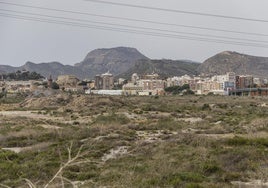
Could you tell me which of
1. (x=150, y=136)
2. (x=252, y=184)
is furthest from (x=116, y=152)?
(x=150, y=136)

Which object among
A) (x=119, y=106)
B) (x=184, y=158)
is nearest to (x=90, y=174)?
(x=184, y=158)

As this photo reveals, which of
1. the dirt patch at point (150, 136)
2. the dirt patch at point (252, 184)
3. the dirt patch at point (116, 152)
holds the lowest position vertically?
the dirt patch at point (150, 136)

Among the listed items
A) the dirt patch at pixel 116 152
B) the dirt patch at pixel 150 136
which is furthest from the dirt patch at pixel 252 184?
the dirt patch at pixel 150 136

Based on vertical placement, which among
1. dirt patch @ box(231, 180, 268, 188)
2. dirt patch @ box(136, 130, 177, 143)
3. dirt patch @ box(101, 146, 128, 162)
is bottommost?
dirt patch @ box(136, 130, 177, 143)

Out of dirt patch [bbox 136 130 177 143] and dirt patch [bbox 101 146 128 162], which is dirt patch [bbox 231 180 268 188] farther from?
dirt patch [bbox 136 130 177 143]

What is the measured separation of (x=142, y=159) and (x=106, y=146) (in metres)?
5.48

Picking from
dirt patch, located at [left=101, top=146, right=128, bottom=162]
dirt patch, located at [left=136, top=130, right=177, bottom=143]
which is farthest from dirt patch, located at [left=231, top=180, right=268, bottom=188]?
dirt patch, located at [left=136, top=130, right=177, bottom=143]

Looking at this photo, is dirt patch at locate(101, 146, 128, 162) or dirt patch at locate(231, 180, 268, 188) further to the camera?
dirt patch at locate(101, 146, 128, 162)

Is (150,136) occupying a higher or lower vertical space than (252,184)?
lower

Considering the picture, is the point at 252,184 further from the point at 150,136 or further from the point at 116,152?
the point at 150,136

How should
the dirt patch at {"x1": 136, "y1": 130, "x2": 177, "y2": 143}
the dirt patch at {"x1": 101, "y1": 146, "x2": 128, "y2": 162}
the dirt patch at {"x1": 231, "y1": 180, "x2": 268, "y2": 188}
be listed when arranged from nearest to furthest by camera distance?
the dirt patch at {"x1": 231, "y1": 180, "x2": 268, "y2": 188}
the dirt patch at {"x1": 101, "y1": 146, "x2": 128, "y2": 162}
the dirt patch at {"x1": 136, "y1": 130, "x2": 177, "y2": 143}

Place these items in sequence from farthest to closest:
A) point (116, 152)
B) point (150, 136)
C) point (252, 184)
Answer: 1. point (150, 136)
2. point (116, 152)
3. point (252, 184)

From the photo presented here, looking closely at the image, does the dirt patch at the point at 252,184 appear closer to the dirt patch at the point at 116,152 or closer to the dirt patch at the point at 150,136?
the dirt patch at the point at 116,152

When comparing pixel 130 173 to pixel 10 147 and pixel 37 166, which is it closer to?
pixel 37 166
